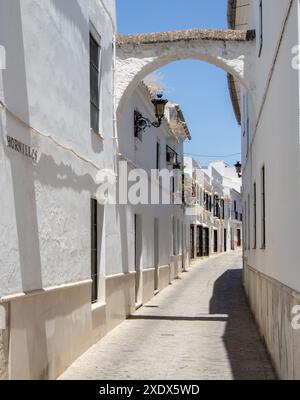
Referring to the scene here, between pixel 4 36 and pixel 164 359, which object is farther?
pixel 164 359

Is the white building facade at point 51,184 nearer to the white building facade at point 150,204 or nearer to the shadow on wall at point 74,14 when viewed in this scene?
the shadow on wall at point 74,14

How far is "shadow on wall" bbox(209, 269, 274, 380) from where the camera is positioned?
7828 mm

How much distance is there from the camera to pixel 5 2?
5.67m

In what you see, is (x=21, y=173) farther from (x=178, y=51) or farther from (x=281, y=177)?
(x=178, y=51)

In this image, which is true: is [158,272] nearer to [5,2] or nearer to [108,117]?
[108,117]

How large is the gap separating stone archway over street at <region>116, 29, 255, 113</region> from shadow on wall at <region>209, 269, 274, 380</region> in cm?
449

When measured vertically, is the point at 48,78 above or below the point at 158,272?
above

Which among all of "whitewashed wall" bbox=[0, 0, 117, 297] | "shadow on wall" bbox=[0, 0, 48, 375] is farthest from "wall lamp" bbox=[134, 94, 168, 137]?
"shadow on wall" bbox=[0, 0, 48, 375]

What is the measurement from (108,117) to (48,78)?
3.91m

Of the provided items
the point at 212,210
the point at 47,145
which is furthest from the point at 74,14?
the point at 212,210

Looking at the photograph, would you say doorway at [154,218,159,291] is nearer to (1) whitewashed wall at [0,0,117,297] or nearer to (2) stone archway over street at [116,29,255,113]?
(2) stone archway over street at [116,29,255,113]

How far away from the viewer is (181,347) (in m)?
9.46
